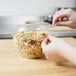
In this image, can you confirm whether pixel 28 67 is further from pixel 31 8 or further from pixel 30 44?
pixel 31 8

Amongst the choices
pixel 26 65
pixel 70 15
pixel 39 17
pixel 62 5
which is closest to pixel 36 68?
pixel 26 65

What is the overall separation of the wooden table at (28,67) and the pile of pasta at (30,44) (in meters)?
0.02

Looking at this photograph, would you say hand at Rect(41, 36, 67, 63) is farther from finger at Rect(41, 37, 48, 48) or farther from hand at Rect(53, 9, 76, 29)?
hand at Rect(53, 9, 76, 29)

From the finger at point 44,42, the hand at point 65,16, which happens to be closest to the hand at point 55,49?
the finger at point 44,42

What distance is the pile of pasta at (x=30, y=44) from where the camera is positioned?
2.31 feet

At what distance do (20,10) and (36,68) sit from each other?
2128 mm

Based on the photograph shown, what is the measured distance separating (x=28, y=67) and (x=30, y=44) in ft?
0.35

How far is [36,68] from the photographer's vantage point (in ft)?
2.03

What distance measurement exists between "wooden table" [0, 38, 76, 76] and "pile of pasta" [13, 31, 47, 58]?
0.02 metres

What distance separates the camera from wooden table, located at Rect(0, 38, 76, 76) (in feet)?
1.88

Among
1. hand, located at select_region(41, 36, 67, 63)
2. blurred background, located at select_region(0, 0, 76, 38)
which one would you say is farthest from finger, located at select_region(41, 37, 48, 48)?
blurred background, located at select_region(0, 0, 76, 38)

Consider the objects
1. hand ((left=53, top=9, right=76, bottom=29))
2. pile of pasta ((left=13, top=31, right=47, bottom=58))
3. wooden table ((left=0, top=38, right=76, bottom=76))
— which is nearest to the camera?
wooden table ((left=0, top=38, right=76, bottom=76))

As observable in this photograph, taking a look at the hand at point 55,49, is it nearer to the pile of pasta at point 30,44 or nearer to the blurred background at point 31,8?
the pile of pasta at point 30,44

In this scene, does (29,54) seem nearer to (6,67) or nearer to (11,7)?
(6,67)
